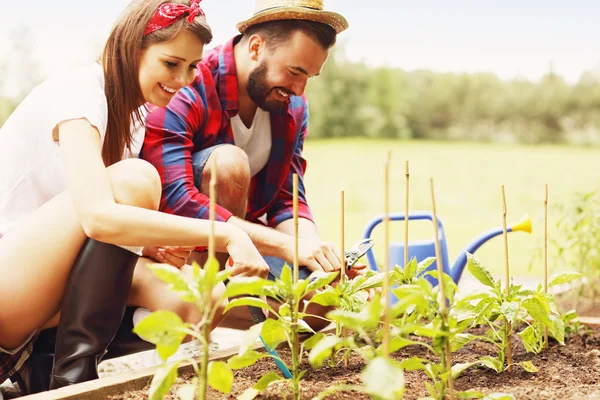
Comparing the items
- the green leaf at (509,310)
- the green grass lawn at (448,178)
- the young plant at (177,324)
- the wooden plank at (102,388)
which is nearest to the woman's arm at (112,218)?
the wooden plank at (102,388)

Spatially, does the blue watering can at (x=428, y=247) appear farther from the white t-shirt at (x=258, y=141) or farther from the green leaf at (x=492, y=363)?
the green leaf at (x=492, y=363)

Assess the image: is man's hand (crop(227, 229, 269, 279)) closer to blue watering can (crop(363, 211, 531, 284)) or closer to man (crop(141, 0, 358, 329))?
man (crop(141, 0, 358, 329))

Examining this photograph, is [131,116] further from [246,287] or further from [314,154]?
[314,154]

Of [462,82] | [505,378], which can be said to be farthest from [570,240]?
[462,82]

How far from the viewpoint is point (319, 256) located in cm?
167

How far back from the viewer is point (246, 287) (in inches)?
38.0

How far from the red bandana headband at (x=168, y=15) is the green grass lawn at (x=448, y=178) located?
5.29m

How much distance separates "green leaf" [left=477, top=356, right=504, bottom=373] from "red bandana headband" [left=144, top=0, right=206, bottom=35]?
3.42ft

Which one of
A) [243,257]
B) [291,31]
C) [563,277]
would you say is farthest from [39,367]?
[563,277]

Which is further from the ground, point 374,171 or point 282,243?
point 374,171

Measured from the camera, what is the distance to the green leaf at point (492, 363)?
4.73 feet

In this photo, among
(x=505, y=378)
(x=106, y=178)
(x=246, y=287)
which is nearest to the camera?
(x=246, y=287)

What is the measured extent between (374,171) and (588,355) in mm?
8491

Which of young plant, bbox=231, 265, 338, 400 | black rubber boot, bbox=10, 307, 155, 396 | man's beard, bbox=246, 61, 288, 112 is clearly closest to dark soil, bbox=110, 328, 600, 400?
young plant, bbox=231, 265, 338, 400
